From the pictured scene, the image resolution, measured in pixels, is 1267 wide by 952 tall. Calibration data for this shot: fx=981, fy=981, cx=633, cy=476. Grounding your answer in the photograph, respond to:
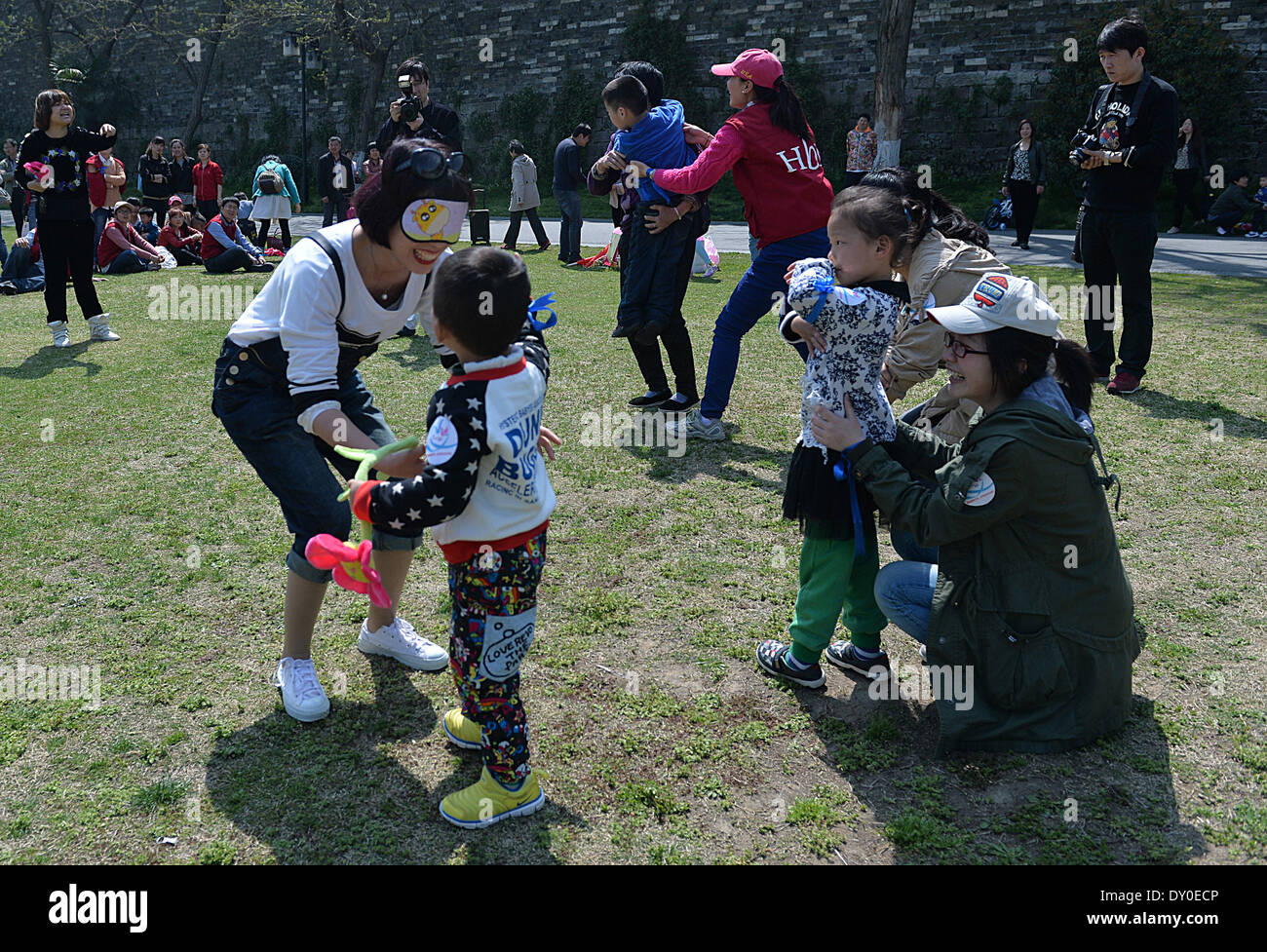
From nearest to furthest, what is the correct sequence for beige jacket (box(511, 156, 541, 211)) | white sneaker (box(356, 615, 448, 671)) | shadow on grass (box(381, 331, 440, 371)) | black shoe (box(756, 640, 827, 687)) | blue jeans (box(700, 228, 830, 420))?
1. black shoe (box(756, 640, 827, 687))
2. white sneaker (box(356, 615, 448, 671))
3. blue jeans (box(700, 228, 830, 420))
4. shadow on grass (box(381, 331, 440, 371))
5. beige jacket (box(511, 156, 541, 211))

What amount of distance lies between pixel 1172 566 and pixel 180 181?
788 inches

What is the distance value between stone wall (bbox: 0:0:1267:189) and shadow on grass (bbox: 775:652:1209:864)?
19.7 m

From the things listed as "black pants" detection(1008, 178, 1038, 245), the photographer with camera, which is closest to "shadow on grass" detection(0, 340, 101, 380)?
the photographer with camera

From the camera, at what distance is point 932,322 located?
153 inches

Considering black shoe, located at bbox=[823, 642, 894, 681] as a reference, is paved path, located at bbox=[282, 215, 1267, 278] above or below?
above

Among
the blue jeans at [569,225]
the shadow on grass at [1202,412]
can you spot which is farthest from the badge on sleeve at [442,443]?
the blue jeans at [569,225]

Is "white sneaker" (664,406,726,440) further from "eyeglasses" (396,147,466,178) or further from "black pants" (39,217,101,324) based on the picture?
"black pants" (39,217,101,324)

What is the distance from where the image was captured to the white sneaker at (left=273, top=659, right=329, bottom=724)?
3340 millimetres

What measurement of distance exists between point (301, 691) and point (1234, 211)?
64.7 feet

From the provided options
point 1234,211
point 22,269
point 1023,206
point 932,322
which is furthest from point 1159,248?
point 22,269

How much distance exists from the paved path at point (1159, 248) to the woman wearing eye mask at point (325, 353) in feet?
28.0

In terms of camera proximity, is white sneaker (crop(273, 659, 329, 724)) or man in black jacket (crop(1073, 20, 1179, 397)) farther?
man in black jacket (crop(1073, 20, 1179, 397))

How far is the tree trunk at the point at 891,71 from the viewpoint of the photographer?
59.2 feet
